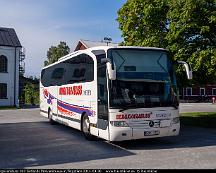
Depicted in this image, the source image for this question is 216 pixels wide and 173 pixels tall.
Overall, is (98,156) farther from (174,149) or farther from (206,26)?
(206,26)

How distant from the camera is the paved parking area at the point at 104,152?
9.32 m

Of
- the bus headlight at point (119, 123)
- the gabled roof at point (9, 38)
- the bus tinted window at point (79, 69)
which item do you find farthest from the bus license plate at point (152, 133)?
the gabled roof at point (9, 38)

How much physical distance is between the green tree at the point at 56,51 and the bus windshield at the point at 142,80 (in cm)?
7070

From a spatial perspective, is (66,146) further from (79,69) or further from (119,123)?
(79,69)

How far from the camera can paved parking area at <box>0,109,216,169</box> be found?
9.32m

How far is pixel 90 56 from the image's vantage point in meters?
13.5

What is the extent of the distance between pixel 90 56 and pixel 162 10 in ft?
20.5

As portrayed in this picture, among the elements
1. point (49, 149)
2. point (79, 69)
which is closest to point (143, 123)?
point (49, 149)

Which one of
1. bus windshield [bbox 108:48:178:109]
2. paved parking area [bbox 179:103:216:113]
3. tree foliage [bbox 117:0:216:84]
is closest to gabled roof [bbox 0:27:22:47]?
paved parking area [bbox 179:103:216:113]

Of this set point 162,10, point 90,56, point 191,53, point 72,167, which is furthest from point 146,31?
point 72,167

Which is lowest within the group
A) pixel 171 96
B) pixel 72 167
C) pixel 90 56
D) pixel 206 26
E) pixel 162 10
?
pixel 72 167

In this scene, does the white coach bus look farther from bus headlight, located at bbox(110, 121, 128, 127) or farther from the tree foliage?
the tree foliage

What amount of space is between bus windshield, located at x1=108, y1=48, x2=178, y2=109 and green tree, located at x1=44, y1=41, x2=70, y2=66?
7070cm

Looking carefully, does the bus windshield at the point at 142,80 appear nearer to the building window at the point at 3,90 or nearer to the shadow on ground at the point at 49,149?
the shadow on ground at the point at 49,149
